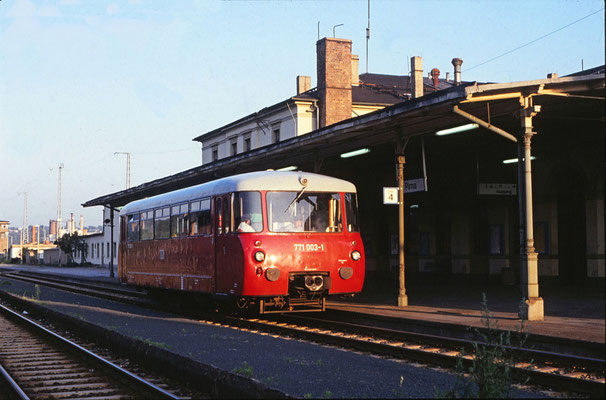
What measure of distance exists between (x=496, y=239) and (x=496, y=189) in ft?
23.0

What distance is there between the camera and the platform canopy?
39.9 ft

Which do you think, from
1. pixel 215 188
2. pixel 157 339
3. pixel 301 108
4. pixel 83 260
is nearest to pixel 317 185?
pixel 215 188

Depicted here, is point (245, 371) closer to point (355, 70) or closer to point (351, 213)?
point (351, 213)

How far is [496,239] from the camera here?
25562mm

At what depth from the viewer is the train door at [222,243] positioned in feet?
49.1

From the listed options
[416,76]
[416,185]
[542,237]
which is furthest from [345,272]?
[416,76]

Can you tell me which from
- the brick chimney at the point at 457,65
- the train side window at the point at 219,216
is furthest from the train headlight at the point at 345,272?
the brick chimney at the point at 457,65

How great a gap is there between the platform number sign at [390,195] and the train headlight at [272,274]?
12.5ft

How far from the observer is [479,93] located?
531 inches

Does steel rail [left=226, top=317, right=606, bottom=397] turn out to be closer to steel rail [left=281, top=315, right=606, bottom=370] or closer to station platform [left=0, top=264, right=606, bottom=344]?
steel rail [left=281, top=315, right=606, bottom=370]

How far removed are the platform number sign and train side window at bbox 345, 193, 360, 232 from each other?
4.29ft

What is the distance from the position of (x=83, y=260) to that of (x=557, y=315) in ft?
229

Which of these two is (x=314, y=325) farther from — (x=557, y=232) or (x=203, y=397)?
(x=557, y=232)

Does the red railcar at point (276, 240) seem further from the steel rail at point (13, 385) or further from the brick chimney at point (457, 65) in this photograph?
the brick chimney at point (457, 65)
